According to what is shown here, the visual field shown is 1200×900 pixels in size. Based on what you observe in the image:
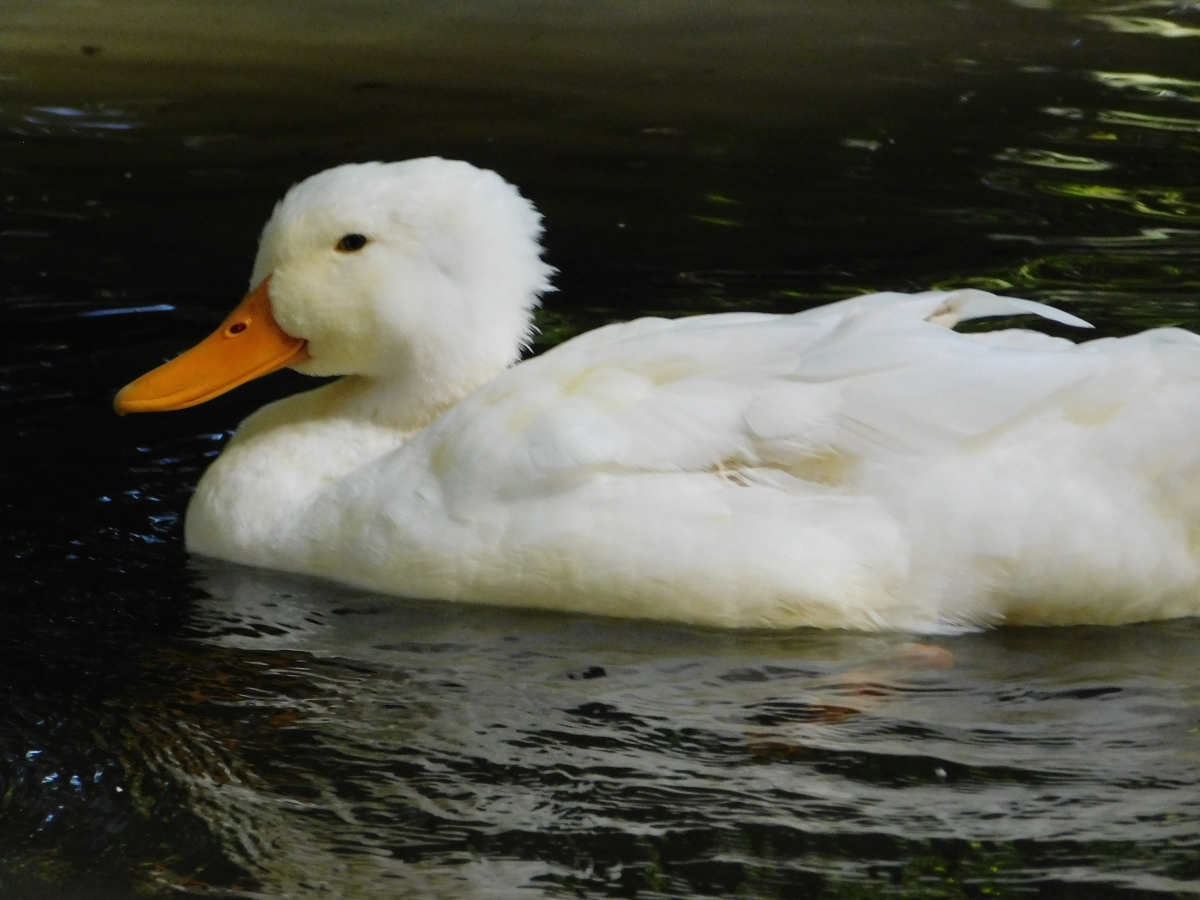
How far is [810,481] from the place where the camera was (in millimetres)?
4531

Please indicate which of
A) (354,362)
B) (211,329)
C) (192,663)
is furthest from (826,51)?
(192,663)

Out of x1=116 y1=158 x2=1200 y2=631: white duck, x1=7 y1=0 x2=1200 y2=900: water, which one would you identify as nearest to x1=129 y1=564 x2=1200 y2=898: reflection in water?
x1=7 y1=0 x2=1200 y2=900: water

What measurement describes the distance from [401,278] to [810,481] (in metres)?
1.29

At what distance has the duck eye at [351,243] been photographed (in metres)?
5.08

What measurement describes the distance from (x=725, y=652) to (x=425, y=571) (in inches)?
31.3

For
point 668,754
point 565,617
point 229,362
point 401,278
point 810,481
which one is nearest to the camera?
point 668,754

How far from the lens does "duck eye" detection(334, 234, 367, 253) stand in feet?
16.7

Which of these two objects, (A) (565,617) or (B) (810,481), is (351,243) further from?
(B) (810,481)

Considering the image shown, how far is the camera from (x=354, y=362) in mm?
5254

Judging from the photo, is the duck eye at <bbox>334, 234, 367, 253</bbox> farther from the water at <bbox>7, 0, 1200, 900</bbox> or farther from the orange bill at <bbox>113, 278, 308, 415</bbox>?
the water at <bbox>7, 0, 1200, 900</bbox>

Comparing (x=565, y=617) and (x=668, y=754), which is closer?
(x=668, y=754)

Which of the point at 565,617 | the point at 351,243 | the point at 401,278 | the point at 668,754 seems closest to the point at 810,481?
the point at 565,617

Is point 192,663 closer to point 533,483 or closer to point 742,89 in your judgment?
point 533,483

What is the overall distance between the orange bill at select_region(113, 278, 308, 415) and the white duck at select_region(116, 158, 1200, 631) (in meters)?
0.48
